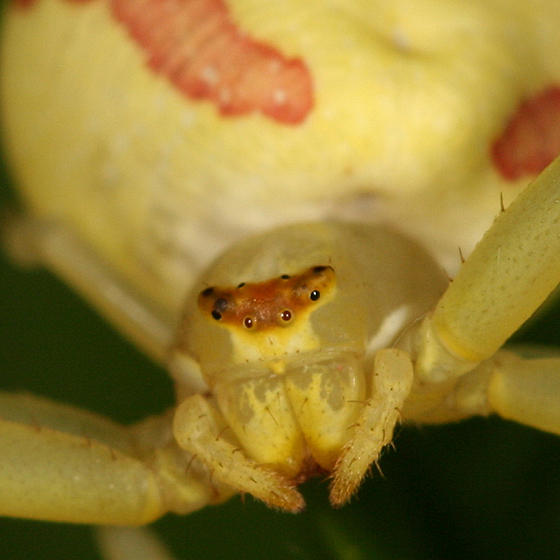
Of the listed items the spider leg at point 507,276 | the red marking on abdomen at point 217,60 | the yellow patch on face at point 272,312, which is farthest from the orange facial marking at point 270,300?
the red marking on abdomen at point 217,60

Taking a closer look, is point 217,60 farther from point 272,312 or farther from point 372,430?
point 372,430

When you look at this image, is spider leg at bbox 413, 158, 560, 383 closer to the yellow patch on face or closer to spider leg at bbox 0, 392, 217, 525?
the yellow patch on face

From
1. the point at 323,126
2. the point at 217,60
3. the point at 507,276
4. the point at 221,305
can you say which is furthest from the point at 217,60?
the point at 507,276

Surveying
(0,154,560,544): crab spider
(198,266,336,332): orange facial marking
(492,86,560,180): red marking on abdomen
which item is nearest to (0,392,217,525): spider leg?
(0,154,560,544): crab spider

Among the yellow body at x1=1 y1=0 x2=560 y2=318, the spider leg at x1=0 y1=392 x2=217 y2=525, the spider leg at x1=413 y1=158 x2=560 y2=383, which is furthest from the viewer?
the yellow body at x1=1 y1=0 x2=560 y2=318

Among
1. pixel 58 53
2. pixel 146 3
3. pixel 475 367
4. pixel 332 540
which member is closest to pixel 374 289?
pixel 475 367

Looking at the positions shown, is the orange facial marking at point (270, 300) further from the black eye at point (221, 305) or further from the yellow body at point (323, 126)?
the yellow body at point (323, 126)
